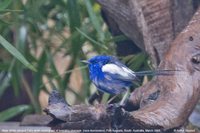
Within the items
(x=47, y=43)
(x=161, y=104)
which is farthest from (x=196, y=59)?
(x=47, y=43)

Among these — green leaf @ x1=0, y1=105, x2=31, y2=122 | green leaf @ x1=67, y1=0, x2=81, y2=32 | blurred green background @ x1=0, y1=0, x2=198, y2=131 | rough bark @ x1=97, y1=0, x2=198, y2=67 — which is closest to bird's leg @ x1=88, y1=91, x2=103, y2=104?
blurred green background @ x1=0, y1=0, x2=198, y2=131

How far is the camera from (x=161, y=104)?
1.17 m

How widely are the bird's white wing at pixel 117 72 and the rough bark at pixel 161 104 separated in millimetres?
61

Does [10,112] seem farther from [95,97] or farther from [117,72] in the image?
[117,72]

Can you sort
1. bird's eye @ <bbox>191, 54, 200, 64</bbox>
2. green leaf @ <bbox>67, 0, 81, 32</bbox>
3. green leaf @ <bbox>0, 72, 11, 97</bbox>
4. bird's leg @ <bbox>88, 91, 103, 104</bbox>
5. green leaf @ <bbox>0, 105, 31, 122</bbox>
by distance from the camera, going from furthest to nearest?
green leaf @ <bbox>0, 72, 11, 97</bbox> < green leaf @ <bbox>0, 105, 31, 122</bbox> < green leaf @ <bbox>67, 0, 81, 32</bbox> < bird's leg @ <bbox>88, 91, 103, 104</bbox> < bird's eye @ <bbox>191, 54, 200, 64</bbox>

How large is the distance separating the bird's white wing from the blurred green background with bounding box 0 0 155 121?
503 mm

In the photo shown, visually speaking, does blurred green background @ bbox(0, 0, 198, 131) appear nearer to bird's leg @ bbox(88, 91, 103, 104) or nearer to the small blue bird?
bird's leg @ bbox(88, 91, 103, 104)

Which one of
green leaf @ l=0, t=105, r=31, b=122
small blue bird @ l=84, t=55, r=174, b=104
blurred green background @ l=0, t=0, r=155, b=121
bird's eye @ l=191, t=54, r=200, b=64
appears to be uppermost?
small blue bird @ l=84, t=55, r=174, b=104

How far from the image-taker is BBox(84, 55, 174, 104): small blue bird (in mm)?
1150

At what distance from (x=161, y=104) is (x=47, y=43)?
1216mm

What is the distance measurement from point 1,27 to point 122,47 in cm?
36

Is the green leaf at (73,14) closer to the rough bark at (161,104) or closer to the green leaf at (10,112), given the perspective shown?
the rough bark at (161,104)

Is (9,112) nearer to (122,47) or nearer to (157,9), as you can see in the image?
(122,47)

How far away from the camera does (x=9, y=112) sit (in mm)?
2330
